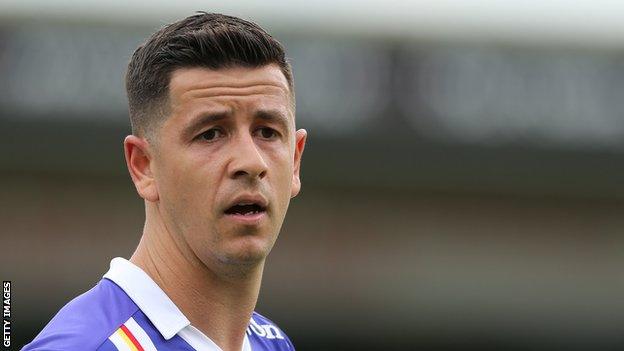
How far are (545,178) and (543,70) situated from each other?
5.49ft

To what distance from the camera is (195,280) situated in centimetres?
411

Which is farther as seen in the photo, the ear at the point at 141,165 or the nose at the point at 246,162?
the ear at the point at 141,165

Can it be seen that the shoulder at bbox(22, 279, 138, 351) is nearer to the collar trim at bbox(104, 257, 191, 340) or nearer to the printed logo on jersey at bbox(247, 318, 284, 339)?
the collar trim at bbox(104, 257, 191, 340)

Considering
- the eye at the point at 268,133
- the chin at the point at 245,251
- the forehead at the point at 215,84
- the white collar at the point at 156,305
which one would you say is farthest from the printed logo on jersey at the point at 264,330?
the forehead at the point at 215,84

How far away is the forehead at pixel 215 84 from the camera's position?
3947 mm

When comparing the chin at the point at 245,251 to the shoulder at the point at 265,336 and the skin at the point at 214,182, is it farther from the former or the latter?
the shoulder at the point at 265,336

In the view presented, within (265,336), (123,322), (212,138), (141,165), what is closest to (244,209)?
(212,138)

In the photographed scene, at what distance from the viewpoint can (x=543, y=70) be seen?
19.2 metres

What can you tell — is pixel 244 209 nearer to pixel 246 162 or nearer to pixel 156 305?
pixel 246 162

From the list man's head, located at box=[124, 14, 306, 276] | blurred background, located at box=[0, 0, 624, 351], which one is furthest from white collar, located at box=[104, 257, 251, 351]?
blurred background, located at box=[0, 0, 624, 351]

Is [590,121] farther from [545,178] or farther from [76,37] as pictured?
[76,37]

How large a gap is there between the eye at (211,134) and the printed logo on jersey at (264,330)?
894 mm

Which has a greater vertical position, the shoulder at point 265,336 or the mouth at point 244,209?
the mouth at point 244,209

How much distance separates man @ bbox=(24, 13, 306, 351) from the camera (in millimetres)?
3912
